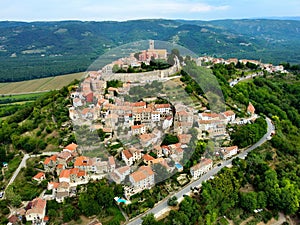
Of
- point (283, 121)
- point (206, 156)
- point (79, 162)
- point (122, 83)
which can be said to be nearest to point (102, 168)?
point (79, 162)

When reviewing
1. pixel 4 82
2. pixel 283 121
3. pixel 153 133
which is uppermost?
pixel 153 133

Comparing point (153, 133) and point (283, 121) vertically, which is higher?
point (153, 133)

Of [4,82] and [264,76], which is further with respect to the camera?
[4,82]

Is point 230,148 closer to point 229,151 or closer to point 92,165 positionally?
point 229,151

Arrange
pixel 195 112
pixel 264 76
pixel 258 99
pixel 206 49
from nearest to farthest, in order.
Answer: pixel 195 112 → pixel 258 99 → pixel 264 76 → pixel 206 49

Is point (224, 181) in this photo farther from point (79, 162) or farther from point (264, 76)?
point (264, 76)

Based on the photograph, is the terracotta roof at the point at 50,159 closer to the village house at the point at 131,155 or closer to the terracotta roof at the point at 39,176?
the terracotta roof at the point at 39,176
